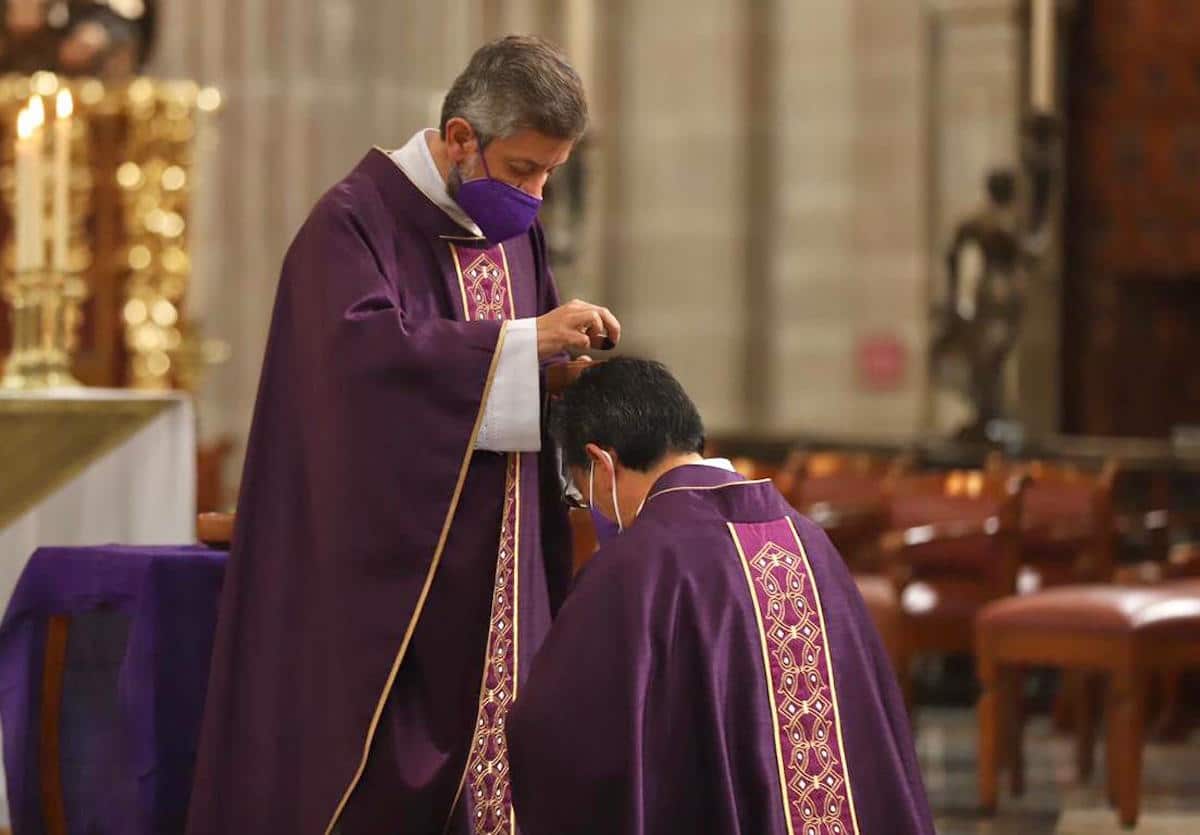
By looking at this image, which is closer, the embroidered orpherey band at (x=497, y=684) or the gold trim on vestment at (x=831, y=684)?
the gold trim on vestment at (x=831, y=684)

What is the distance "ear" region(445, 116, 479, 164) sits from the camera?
11.2 feet

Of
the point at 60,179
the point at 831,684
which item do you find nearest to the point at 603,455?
the point at 831,684

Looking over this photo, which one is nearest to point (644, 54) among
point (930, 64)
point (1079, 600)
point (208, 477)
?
point (930, 64)

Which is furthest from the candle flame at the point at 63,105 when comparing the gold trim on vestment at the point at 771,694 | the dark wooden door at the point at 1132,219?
the dark wooden door at the point at 1132,219

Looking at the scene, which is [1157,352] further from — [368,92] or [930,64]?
[368,92]

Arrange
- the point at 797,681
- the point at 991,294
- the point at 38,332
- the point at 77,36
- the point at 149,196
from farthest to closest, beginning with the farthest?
the point at 991,294
the point at 77,36
the point at 149,196
the point at 38,332
the point at 797,681

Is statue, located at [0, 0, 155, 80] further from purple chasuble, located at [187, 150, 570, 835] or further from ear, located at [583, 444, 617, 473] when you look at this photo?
A: ear, located at [583, 444, 617, 473]

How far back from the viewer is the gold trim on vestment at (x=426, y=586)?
3.38 m

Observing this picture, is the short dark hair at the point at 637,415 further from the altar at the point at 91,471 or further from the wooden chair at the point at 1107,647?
the wooden chair at the point at 1107,647

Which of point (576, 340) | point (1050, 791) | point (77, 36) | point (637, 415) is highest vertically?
point (77, 36)

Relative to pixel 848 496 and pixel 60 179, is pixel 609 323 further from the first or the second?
pixel 848 496

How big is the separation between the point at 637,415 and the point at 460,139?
60cm

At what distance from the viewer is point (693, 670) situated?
3.00 meters

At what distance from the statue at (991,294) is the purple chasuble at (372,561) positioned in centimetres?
598
